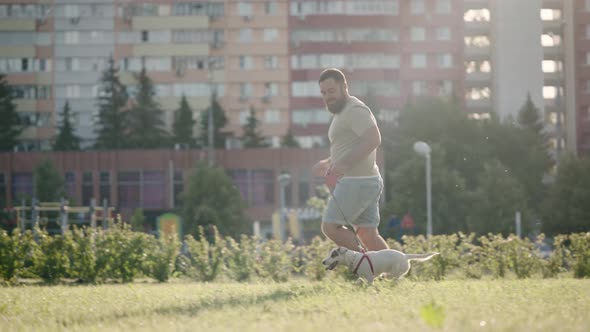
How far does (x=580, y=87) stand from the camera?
7688 cm

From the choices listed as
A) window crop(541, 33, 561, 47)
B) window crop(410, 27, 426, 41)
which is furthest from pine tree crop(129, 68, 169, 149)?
window crop(541, 33, 561, 47)

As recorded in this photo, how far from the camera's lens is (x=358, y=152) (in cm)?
859

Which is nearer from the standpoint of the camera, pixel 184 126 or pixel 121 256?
pixel 121 256

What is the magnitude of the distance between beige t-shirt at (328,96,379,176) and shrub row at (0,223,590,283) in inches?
162

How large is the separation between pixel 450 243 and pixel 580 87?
67248 mm

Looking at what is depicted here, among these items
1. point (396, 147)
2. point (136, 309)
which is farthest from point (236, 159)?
point (136, 309)

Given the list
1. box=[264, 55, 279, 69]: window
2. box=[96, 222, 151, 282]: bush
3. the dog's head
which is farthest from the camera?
box=[264, 55, 279, 69]: window

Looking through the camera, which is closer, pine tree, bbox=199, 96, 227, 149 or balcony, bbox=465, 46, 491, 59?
pine tree, bbox=199, 96, 227, 149

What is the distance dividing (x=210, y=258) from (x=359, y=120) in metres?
5.43

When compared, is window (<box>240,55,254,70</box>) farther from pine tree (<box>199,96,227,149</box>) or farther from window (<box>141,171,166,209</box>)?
window (<box>141,171,166,209</box>)

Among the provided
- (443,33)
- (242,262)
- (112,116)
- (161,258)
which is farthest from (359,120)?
(443,33)

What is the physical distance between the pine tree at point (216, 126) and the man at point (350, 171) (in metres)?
68.1

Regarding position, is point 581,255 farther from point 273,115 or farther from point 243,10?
point 243,10

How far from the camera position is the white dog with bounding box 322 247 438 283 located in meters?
8.23
